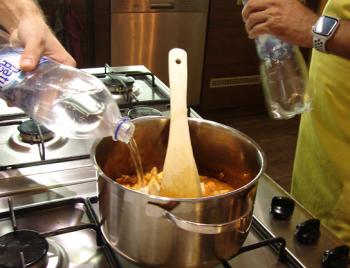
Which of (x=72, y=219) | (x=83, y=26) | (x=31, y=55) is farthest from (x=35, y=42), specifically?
(x=83, y=26)

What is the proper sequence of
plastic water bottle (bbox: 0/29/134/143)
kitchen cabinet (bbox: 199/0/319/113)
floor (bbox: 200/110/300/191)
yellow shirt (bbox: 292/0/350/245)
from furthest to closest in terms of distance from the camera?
1. kitchen cabinet (bbox: 199/0/319/113)
2. floor (bbox: 200/110/300/191)
3. yellow shirt (bbox: 292/0/350/245)
4. plastic water bottle (bbox: 0/29/134/143)

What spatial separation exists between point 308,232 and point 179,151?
24 centimetres

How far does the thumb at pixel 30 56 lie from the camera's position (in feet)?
2.22

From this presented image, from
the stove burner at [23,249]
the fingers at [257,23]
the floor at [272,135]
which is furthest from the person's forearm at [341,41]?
the floor at [272,135]

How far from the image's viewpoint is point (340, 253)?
61cm

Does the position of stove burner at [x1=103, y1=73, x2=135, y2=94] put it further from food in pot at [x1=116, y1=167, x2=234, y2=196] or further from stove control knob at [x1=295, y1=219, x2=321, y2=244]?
stove control knob at [x1=295, y1=219, x2=321, y2=244]

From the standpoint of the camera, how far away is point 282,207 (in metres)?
0.71

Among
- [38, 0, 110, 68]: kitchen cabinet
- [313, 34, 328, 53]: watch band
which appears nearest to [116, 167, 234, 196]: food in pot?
[313, 34, 328, 53]: watch band

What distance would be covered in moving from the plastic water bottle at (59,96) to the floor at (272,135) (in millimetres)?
1529

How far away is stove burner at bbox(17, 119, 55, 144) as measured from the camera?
83 centimetres

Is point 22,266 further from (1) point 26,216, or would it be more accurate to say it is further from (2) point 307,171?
(2) point 307,171

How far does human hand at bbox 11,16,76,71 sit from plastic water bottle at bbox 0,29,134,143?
2cm

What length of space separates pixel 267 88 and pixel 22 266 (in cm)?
76

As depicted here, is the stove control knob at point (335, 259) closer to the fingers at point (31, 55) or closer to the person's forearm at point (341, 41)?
the person's forearm at point (341, 41)
